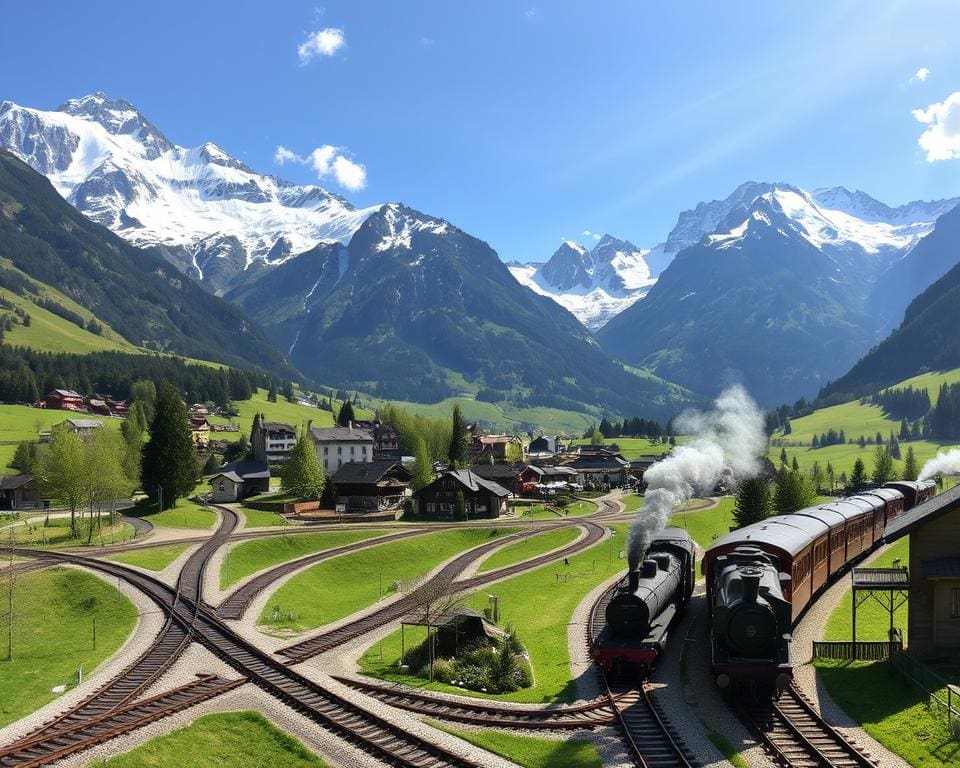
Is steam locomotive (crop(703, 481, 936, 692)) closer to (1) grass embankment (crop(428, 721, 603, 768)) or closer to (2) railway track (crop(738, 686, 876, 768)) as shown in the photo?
(2) railway track (crop(738, 686, 876, 768))

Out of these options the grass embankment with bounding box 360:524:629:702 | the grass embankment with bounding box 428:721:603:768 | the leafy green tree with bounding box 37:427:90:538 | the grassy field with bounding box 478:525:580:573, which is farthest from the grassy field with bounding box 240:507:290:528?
the grass embankment with bounding box 428:721:603:768

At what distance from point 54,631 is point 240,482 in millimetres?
72768

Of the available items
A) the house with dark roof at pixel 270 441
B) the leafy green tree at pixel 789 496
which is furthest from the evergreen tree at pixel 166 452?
the leafy green tree at pixel 789 496

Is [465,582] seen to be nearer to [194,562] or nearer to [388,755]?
[194,562]

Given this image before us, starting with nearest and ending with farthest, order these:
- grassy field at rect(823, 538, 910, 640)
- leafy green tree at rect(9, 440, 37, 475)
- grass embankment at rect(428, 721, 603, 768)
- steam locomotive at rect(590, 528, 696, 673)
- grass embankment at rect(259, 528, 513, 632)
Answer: grass embankment at rect(428, 721, 603, 768)
steam locomotive at rect(590, 528, 696, 673)
grassy field at rect(823, 538, 910, 640)
grass embankment at rect(259, 528, 513, 632)
leafy green tree at rect(9, 440, 37, 475)

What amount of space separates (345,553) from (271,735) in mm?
45608

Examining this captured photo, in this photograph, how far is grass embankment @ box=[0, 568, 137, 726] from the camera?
39.3 meters

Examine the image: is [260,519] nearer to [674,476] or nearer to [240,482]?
[240,482]

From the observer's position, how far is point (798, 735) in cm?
2855

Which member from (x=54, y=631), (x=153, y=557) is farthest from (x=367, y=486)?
(x=54, y=631)

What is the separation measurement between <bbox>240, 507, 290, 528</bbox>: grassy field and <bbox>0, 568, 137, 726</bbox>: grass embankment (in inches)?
1289

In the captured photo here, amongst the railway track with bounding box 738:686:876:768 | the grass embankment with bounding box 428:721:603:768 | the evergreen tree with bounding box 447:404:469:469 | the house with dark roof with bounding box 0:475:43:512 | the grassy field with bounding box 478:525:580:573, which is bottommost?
the grassy field with bounding box 478:525:580:573

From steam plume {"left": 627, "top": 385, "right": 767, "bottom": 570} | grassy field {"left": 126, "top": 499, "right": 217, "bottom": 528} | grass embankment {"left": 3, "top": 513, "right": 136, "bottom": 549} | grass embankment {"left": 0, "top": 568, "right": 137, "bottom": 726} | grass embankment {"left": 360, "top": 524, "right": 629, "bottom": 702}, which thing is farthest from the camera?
grassy field {"left": 126, "top": 499, "right": 217, "bottom": 528}

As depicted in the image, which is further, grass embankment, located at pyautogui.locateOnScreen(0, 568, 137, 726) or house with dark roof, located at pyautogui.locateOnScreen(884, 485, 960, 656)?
grass embankment, located at pyautogui.locateOnScreen(0, 568, 137, 726)
